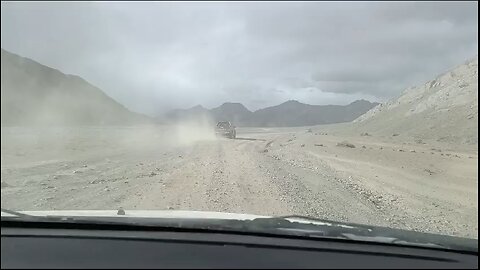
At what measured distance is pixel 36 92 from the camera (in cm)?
599

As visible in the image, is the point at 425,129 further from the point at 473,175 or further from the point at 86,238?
the point at 86,238

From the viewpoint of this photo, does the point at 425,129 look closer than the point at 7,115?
No

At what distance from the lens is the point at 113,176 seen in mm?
13062

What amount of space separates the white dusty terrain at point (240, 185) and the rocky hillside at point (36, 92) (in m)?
0.23

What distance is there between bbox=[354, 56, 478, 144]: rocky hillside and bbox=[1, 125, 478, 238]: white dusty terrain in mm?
27251

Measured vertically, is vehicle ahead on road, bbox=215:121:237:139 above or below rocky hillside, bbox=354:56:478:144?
below

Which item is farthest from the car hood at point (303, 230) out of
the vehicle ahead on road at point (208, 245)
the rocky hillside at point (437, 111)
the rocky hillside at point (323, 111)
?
the rocky hillside at point (437, 111)

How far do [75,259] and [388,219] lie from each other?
7628 millimetres

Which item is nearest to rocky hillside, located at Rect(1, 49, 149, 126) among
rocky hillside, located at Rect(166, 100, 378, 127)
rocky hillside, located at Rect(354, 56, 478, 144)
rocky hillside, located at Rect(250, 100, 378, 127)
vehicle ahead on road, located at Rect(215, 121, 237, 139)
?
rocky hillside, located at Rect(166, 100, 378, 127)

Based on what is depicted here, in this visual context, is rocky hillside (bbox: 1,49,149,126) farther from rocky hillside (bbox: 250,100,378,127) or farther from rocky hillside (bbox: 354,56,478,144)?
rocky hillside (bbox: 354,56,478,144)

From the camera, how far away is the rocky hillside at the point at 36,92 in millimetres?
4250

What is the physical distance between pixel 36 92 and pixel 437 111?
64851 millimetres

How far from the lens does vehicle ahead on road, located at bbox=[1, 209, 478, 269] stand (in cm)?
274

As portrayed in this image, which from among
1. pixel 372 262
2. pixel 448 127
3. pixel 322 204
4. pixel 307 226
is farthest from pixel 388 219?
pixel 448 127
